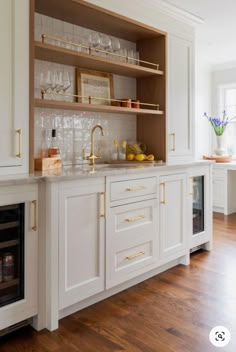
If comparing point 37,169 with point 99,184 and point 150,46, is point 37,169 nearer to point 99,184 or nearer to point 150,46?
point 99,184

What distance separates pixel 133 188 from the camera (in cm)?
254

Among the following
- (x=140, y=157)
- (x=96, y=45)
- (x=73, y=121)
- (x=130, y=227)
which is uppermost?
(x=96, y=45)

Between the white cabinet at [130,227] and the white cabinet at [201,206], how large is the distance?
0.74m

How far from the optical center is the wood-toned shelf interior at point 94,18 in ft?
7.95

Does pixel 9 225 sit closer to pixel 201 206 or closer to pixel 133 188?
pixel 133 188

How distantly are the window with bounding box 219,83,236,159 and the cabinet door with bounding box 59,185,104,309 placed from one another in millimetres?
4114

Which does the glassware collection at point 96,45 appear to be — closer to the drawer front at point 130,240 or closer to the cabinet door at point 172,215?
the cabinet door at point 172,215

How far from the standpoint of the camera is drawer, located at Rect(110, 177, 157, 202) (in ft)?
7.86

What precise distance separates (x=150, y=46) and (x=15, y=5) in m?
1.54

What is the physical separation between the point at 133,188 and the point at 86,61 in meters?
1.03

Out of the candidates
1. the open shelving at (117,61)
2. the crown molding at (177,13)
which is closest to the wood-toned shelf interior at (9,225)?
the open shelving at (117,61)

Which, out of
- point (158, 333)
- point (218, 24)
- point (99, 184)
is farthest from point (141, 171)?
point (218, 24)

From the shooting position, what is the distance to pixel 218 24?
382cm

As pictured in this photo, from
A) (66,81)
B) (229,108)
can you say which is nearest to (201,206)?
(66,81)
